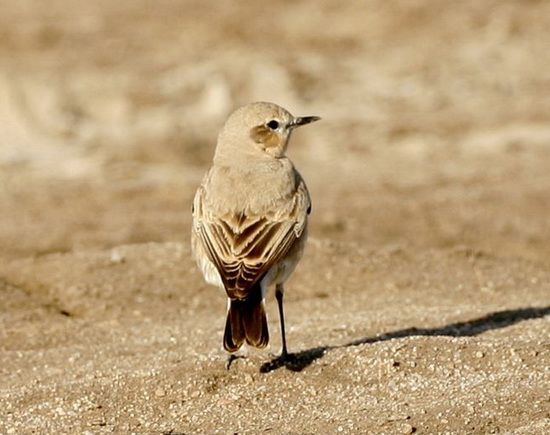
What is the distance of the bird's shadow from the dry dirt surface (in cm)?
3

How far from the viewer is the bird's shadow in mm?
7797

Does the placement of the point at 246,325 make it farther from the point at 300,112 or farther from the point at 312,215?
the point at 300,112

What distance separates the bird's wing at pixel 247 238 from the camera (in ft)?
24.4

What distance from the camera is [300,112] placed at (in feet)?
65.0

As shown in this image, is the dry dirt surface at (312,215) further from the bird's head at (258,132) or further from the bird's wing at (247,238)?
the bird's head at (258,132)

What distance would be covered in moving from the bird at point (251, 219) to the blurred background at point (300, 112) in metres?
4.84

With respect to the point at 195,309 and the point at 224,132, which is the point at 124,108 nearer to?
the point at 195,309

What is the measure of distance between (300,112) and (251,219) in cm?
1208

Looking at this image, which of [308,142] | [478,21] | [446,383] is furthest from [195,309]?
[478,21]

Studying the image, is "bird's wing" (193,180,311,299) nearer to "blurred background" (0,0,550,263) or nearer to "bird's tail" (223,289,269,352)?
"bird's tail" (223,289,269,352)

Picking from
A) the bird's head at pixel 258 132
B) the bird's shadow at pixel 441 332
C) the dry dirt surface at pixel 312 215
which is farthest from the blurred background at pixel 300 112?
the bird's head at pixel 258 132

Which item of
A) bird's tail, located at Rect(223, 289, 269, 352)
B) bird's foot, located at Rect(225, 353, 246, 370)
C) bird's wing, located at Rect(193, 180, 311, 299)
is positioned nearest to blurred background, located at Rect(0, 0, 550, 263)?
bird's wing, located at Rect(193, 180, 311, 299)

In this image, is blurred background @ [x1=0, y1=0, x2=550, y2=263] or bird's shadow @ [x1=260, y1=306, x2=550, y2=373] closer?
bird's shadow @ [x1=260, y1=306, x2=550, y2=373]

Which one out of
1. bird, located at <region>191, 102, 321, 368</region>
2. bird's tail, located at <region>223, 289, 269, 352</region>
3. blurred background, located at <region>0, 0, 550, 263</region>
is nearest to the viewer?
bird's tail, located at <region>223, 289, 269, 352</region>
